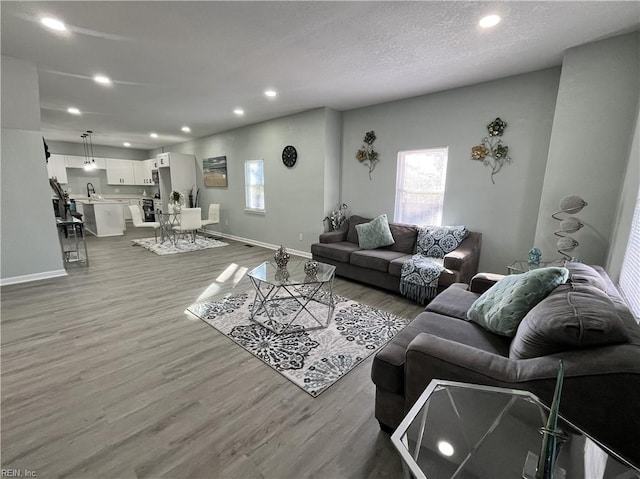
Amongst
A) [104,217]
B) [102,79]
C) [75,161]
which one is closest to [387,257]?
[102,79]

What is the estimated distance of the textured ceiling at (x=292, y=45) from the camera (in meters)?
2.17

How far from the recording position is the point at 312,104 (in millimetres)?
4684

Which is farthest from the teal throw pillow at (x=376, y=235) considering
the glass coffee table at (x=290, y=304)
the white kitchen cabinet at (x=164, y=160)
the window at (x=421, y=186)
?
the white kitchen cabinet at (x=164, y=160)

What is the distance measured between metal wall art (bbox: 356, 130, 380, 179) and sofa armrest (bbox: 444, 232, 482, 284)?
6.44 ft

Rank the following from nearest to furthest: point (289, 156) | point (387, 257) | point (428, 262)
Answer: point (428, 262) → point (387, 257) → point (289, 156)

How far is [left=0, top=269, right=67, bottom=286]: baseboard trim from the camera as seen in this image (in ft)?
12.1

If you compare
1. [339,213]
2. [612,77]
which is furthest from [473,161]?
[339,213]

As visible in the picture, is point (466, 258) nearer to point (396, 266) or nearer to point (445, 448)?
point (396, 266)

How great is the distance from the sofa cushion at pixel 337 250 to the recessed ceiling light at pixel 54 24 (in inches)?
145

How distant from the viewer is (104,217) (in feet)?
24.3

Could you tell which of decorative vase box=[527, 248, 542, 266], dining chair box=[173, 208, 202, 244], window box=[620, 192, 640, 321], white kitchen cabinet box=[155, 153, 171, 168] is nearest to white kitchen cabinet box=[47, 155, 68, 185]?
white kitchen cabinet box=[155, 153, 171, 168]

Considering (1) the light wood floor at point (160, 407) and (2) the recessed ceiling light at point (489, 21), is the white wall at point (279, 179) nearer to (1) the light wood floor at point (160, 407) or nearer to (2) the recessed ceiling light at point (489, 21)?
(2) the recessed ceiling light at point (489, 21)

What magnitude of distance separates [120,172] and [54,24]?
8417mm

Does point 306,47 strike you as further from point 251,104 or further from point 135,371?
point 135,371
